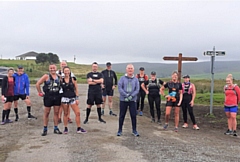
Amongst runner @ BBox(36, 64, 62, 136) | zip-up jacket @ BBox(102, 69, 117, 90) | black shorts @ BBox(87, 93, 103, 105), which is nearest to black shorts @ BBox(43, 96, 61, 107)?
runner @ BBox(36, 64, 62, 136)

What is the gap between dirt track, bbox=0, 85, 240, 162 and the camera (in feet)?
23.4

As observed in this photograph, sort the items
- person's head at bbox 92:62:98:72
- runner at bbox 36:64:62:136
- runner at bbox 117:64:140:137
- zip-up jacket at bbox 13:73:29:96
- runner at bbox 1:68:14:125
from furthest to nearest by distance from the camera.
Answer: zip-up jacket at bbox 13:73:29:96 → runner at bbox 1:68:14:125 → person's head at bbox 92:62:98:72 → runner at bbox 117:64:140:137 → runner at bbox 36:64:62:136

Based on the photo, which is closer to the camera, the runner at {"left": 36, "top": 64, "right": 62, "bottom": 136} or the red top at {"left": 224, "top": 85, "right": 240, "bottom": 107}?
the runner at {"left": 36, "top": 64, "right": 62, "bottom": 136}

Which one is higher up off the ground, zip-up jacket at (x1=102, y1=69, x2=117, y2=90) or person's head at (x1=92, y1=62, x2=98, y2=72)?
person's head at (x1=92, y1=62, x2=98, y2=72)

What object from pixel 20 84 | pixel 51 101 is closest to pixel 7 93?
pixel 20 84

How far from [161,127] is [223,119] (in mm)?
3934

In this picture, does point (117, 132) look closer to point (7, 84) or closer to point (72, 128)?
point (72, 128)

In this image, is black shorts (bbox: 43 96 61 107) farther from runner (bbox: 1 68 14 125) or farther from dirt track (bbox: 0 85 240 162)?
runner (bbox: 1 68 14 125)

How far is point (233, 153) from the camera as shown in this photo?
8055 mm

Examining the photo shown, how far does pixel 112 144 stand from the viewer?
26.9ft

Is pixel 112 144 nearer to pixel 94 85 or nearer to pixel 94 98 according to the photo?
pixel 94 98

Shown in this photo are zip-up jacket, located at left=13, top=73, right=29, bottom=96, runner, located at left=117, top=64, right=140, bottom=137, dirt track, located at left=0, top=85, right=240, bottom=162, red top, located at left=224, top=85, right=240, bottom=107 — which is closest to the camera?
dirt track, located at left=0, top=85, right=240, bottom=162

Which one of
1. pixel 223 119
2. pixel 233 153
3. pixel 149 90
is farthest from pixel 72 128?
pixel 223 119

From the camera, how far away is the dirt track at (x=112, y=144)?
712 cm
